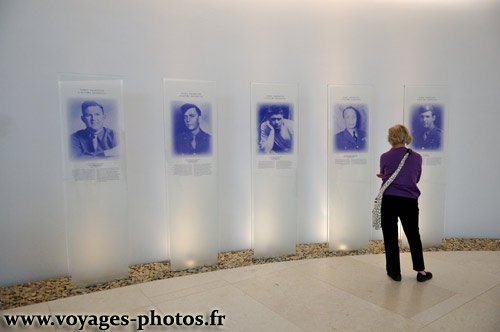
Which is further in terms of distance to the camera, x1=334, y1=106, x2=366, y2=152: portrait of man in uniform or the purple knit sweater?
x1=334, y1=106, x2=366, y2=152: portrait of man in uniform

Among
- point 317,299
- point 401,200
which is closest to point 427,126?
Answer: point 401,200

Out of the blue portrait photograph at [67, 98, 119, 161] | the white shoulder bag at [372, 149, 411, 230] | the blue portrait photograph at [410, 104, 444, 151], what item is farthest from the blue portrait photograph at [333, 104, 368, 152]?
the blue portrait photograph at [67, 98, 119, 161]

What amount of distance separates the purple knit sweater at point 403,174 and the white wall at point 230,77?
1880mm

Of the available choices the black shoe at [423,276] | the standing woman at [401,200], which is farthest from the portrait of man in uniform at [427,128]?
the black shoe at [423,276]

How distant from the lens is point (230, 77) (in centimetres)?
536

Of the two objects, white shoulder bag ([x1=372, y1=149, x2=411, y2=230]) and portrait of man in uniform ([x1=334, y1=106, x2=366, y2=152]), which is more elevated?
portrait of man in uniform ([x1=334, y1=106, x2=366, y2=152])

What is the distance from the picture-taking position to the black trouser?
403 cm

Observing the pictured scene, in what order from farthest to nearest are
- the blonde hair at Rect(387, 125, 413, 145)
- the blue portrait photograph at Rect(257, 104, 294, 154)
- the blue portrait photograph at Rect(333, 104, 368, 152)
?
1. the blue portrait photograph at Rect(333, 104, 368, 152)
2. the blue portrait photograph at Rect(257, 104, 294, 154)
3. the blonde hair at Rect(387, 125, 413, 145)

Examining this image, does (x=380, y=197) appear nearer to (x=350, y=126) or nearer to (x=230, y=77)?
(x=350, y=126)

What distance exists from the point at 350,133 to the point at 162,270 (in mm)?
3505

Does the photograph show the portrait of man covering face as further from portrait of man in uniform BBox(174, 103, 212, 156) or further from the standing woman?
the standing woman

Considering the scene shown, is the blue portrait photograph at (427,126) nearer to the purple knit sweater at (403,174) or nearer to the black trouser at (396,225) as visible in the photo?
the purple knit sweater at (403,174)

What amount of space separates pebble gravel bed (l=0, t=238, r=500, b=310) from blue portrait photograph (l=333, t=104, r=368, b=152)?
1.73m

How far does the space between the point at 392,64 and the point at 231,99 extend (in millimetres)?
3054
